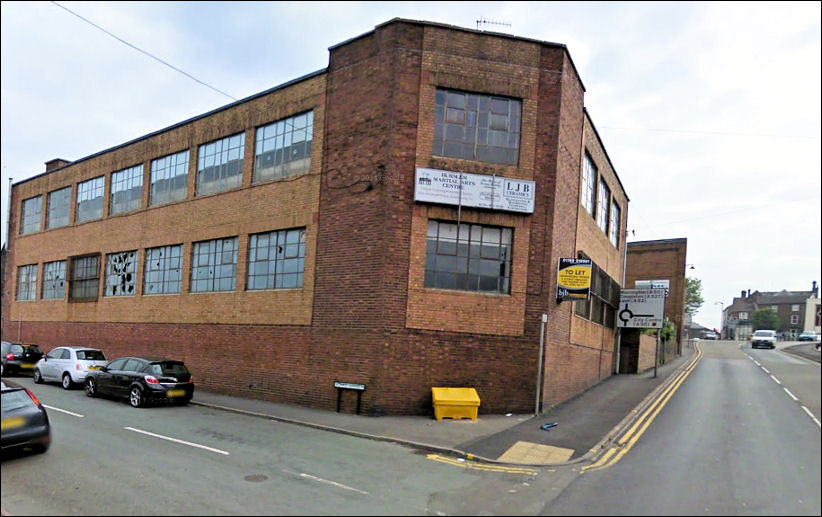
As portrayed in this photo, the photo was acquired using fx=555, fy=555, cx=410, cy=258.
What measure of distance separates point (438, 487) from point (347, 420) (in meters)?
6.24

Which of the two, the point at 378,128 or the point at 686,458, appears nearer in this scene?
the point at 686,458

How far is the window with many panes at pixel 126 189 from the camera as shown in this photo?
25.6 meters


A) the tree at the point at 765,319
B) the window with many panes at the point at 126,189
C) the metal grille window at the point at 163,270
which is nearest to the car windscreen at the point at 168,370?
the metal grille window at the point at 163,270

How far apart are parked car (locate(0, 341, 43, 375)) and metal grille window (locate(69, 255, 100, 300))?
3.76m

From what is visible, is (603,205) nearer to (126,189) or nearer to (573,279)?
(573,279)

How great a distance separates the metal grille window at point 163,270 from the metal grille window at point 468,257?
12.0 metres

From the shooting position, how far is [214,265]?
2114 cm

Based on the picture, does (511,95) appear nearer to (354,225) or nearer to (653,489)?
(354,225)

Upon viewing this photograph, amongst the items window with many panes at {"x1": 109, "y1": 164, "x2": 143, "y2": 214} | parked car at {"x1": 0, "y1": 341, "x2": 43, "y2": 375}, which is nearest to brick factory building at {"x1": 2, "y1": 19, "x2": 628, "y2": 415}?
window with many panes at {"x1": 109, "y1": 164, "x2": 143, "y2": 214}

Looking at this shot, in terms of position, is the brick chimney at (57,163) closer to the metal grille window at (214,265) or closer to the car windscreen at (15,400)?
the metal grille window at (214,265)

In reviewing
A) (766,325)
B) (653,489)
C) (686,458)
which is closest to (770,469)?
(686,458)

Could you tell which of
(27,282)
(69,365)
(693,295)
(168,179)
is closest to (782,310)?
(69,365)

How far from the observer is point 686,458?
33.7ft

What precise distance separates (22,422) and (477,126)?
41.8 feet
